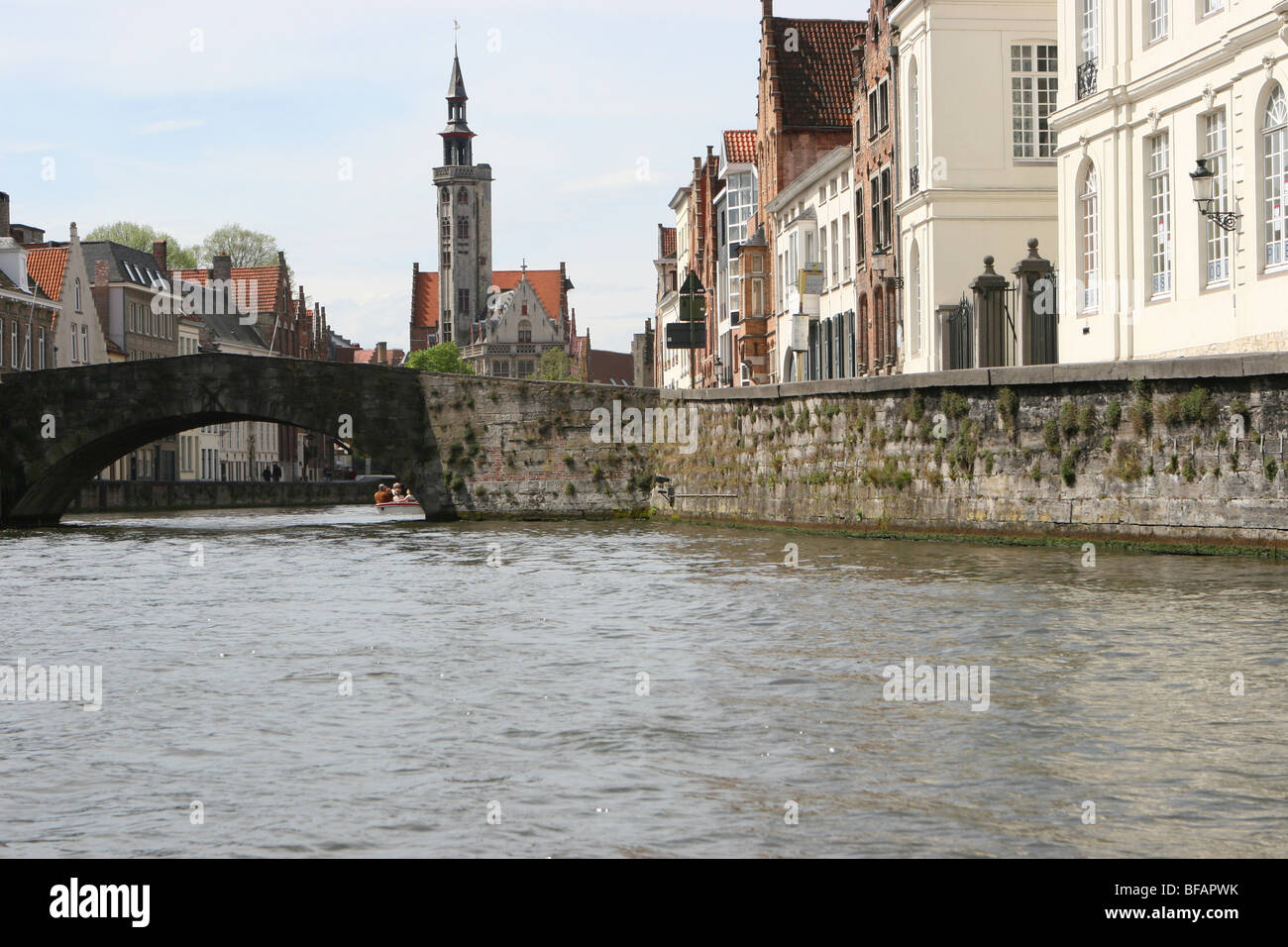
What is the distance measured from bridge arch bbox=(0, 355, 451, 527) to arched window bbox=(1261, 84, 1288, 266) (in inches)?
771

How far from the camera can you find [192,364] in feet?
116

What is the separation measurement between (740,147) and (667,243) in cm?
3220

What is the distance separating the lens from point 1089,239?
23.3 metres

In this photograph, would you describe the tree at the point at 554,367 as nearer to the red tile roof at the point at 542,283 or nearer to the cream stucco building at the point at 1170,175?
the red tile roof at the point at 542,283

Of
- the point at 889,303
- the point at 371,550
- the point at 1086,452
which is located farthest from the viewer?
the point at 889,303

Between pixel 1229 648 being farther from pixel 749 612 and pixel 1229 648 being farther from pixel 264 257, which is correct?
pixel 264 257

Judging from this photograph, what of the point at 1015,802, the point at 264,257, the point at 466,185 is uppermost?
the point at 466,185

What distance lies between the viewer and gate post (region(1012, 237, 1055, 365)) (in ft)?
74.6

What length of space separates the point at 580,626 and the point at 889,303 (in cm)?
2205

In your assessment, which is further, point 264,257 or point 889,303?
point 264,257

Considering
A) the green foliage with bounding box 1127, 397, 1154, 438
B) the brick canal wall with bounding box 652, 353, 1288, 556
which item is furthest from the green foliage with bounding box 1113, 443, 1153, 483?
the green foliage with bounding box 1127, 397, 1154, 438

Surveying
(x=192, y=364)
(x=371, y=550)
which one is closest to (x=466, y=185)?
(x=192, y=364)

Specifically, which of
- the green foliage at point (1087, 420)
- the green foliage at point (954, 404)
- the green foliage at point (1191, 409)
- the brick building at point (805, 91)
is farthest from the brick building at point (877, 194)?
the green foliage at point (1191, 409)

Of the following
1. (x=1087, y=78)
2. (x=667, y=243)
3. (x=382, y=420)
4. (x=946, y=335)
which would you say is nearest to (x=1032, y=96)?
(x=946, y=335)
